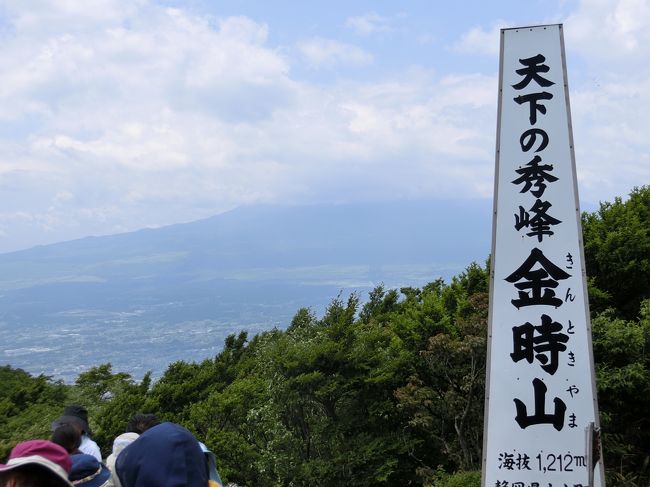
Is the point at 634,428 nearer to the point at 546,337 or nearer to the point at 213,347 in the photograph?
the point at 546,337

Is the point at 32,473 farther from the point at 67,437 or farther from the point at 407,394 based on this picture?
the point at 407,394

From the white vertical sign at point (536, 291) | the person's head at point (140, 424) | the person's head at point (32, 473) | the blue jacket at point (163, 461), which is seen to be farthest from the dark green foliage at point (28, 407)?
the blue jacket at point (163, 461)

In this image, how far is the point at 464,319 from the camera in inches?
399

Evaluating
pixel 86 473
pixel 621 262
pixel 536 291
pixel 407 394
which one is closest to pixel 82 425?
pixel 86 473

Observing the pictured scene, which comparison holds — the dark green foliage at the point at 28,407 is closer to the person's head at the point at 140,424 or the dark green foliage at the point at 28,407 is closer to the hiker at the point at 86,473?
the person's head at the point at 140,424

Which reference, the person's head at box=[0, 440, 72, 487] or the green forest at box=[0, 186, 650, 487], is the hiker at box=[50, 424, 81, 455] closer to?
the person's head at box=[0, 440, 72, 487]

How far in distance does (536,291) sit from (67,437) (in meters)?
3.28

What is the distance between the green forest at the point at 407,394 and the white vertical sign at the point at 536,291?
363 centimetres

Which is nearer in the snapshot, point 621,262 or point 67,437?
point 67,437

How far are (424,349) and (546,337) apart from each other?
666 centimetres

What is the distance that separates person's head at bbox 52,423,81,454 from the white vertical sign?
272 cm

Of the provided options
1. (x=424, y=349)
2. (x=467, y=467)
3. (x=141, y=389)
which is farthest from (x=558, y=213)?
(x=141, y=389)

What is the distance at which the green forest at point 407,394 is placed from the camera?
27.5ft

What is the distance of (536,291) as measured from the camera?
4258 mm
